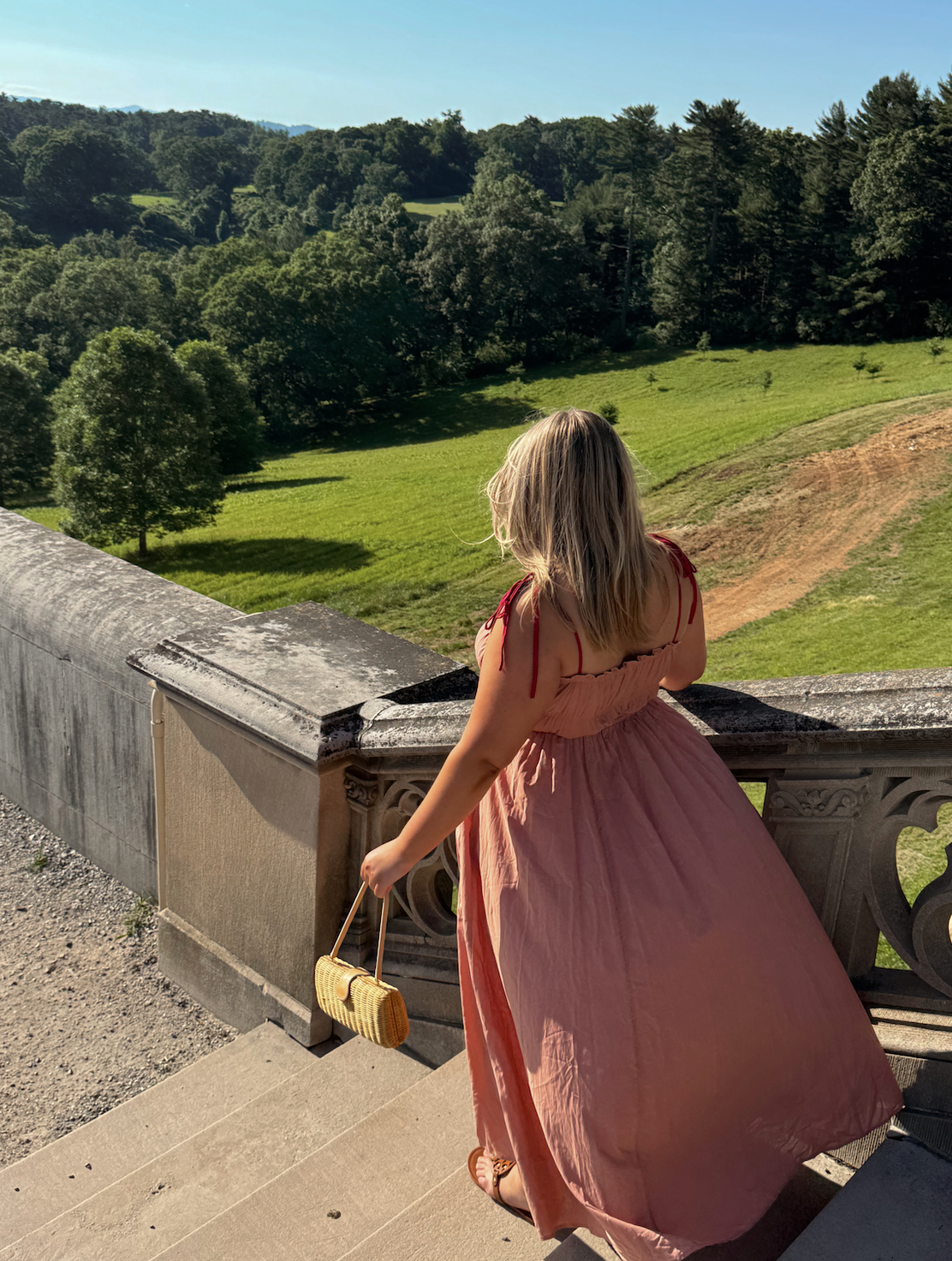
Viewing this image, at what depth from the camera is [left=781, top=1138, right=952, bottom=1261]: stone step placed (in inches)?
73.0

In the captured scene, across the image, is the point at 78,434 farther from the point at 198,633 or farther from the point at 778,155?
the point at 778,155

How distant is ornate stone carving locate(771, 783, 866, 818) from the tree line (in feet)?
124

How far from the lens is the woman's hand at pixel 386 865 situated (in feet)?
7.23

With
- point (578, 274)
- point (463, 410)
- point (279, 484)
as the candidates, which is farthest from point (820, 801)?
point (578, 274)

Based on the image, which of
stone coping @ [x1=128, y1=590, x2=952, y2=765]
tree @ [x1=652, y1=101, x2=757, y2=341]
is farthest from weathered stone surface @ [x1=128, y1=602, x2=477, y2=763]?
tree @ [x1=652, y1=101, x2=757, y2=341]

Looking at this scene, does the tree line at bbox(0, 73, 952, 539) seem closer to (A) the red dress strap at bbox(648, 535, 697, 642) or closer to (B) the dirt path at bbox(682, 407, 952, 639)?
(B) the dirt path at bbox(682, 407, 952, 639)

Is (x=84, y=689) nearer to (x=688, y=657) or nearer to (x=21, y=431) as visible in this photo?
(x=688, y=657)

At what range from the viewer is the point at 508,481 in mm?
2004

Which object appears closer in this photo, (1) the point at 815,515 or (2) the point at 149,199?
(1) the point at 815,515

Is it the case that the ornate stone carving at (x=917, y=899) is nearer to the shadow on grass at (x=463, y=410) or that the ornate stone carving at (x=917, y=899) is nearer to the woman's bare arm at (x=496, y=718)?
the woman's bare arm at (x=496, y=718)

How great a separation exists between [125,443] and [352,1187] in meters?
23.7

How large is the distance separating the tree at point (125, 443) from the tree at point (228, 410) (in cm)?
1081

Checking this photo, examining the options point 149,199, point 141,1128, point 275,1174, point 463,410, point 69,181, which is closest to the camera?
point 275,1174

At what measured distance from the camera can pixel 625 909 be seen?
A: 78.4 inches
